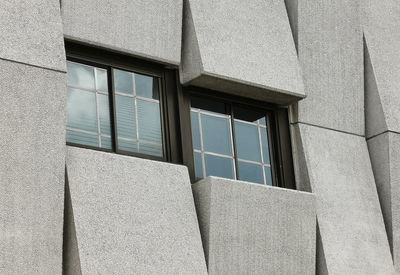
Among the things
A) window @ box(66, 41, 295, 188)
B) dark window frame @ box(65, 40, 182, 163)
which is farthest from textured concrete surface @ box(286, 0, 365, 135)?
dark window frame @ box(65, 40, 182, 163)

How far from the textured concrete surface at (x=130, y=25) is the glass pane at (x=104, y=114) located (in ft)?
1.83

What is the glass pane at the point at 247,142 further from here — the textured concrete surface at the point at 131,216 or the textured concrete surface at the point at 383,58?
the textured concrete surface at the point at 383,58

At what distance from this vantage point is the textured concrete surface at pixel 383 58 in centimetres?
1196

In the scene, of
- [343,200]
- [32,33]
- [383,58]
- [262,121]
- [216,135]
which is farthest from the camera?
[383,58]

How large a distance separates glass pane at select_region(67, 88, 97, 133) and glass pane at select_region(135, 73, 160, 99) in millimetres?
592

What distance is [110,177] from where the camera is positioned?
9312 millimetres

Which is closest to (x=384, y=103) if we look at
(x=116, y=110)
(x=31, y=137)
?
(x=116, y=110)

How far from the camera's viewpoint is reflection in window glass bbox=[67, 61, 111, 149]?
974 cm

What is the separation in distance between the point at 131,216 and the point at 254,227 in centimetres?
156

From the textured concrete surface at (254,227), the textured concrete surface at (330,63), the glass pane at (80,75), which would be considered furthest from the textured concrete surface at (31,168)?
the textured concrete surface at (330,63)

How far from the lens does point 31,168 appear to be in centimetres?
868

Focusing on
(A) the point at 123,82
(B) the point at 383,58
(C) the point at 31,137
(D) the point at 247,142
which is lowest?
(C) the point at 31,137

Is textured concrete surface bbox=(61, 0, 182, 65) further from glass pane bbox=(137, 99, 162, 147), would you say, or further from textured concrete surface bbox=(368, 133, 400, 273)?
textured concrete surface bbox=(368, 133, 400, 273)

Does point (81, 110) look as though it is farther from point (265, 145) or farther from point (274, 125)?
point (274, 125)
